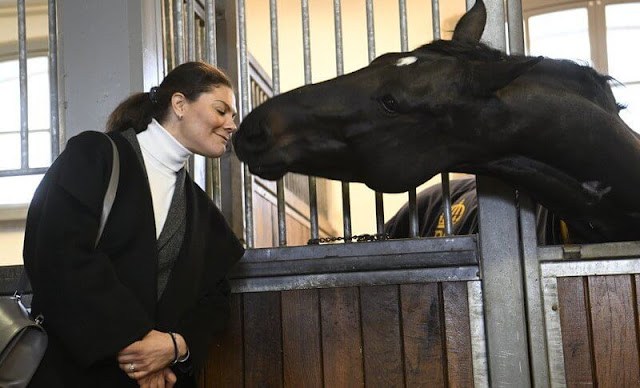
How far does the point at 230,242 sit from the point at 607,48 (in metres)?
4.49

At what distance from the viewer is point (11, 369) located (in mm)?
1758

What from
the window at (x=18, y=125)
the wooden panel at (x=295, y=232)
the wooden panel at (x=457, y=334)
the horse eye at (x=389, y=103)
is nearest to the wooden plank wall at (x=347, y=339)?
the wooden panel at (x=457, y=334)

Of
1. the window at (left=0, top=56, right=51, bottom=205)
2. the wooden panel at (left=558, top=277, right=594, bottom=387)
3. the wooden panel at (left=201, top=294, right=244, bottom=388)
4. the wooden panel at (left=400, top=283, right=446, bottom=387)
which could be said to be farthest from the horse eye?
the window at (left=0, top=56, right=51, bottom=205)

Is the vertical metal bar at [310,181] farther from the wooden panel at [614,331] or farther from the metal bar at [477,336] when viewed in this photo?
the wooden panel at [614,331]

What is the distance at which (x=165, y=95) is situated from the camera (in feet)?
6.97

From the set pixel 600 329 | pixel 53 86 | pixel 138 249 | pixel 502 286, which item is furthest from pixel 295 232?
pixel 138 249

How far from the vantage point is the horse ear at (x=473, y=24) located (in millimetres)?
2182

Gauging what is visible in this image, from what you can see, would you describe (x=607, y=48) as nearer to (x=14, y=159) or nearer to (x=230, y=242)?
(x=14, y=159)

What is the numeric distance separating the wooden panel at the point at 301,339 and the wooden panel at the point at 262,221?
4.97 feet

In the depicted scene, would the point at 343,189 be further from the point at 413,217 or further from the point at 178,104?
the point at 178,104

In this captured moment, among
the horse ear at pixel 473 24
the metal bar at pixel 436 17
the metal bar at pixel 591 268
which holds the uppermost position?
the metal bar at pixel 436 17

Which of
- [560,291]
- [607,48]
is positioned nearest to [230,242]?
[560,291]

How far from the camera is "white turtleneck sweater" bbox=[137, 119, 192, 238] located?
205 cm

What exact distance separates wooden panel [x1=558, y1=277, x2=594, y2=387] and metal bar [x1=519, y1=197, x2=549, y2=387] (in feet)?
0.16
